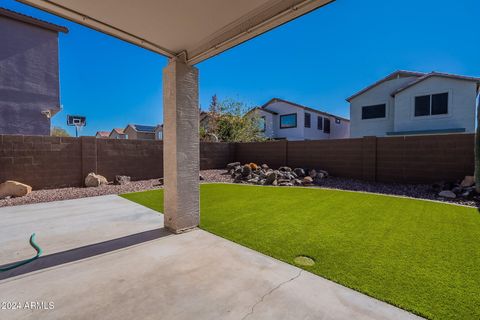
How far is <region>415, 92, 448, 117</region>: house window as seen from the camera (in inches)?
491

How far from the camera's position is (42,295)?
1955mm

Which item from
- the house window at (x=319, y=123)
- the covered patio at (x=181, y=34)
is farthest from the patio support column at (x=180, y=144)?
the house window at (x=319, y=123)

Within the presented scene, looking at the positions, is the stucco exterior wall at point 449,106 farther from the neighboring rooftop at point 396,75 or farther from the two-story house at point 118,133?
the two-story house at point 118,133

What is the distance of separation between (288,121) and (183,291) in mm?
19549

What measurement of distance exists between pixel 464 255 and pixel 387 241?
30.5 inches

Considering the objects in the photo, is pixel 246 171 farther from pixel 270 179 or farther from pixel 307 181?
pixel 307 181

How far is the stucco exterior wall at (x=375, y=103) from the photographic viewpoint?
14.8 m

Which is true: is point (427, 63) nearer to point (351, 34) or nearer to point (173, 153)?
point (351, 34)

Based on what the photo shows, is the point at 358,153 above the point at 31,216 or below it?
above

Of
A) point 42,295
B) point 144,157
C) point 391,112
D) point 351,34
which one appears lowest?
point 42,295

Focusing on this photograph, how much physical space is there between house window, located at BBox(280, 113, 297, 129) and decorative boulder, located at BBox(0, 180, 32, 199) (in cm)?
1790

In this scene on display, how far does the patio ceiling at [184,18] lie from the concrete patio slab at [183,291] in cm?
272

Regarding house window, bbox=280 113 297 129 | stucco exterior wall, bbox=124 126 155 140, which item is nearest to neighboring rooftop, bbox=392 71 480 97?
house window, bbox=280 113 297 129

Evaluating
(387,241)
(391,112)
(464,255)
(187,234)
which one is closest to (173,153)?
(187,234)
